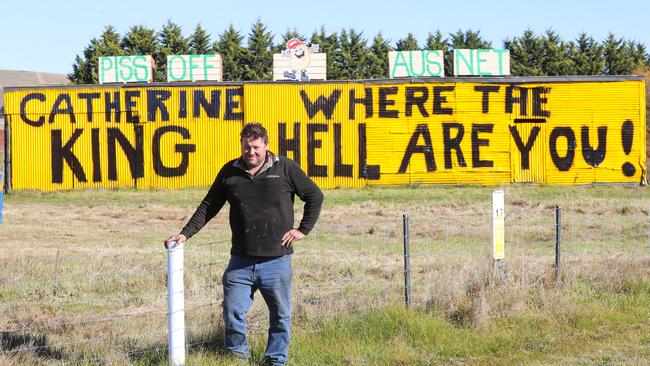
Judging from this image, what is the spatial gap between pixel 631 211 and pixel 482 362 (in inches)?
654

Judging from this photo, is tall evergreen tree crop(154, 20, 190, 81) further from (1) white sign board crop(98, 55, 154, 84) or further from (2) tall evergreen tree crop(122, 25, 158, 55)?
(1) white sign board crop(98, 55, 154, 84)

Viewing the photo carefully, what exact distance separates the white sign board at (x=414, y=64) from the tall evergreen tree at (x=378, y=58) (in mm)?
30060

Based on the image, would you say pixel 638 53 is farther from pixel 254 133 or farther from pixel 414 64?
pixel 254 133

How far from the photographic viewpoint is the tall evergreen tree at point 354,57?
63969mm

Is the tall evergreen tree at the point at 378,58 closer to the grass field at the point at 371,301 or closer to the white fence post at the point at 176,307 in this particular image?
the grass field at the point at 371,301

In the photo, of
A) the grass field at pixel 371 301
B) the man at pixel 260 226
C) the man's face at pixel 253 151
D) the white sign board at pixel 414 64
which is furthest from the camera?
the white sign board at pixel 414 64

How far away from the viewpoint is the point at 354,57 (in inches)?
2530

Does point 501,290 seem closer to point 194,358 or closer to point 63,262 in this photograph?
point 194,358

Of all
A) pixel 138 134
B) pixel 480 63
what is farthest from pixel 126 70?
pixel 480 63

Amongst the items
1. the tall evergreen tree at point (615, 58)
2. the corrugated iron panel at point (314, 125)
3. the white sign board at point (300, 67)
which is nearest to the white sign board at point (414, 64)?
the corrugated iron panel at point (314, 125)

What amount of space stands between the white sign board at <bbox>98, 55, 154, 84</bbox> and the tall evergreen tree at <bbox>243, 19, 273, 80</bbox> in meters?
28.8

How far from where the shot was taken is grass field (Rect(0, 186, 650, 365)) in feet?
24.4

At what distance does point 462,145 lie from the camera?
31.4m

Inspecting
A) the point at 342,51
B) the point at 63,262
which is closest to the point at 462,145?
the point at 63,262
